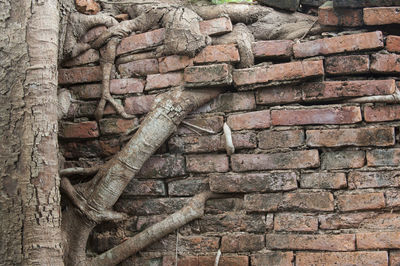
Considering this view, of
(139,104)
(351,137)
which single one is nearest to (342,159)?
(351,137)

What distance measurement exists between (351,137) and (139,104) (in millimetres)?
1008

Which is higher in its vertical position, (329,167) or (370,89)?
(370,89)

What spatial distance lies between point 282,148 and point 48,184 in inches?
40.6

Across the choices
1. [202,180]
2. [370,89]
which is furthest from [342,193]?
[202,180]

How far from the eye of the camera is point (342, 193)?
2.10 metres

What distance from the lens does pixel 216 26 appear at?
2338mm

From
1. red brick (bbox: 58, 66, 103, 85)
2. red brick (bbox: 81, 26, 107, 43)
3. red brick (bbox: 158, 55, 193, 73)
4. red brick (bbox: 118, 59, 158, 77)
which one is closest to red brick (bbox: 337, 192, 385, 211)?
red brick (bbox: 158, 55, 193, 73)

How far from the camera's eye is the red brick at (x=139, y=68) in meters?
2.38

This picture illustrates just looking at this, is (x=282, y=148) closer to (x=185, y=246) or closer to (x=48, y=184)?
(x=185, y=246)

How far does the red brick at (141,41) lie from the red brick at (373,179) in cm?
111

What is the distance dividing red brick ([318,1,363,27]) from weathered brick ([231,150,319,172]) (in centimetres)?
61

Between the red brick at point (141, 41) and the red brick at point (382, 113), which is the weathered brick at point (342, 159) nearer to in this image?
the red brick at point (382, 113)

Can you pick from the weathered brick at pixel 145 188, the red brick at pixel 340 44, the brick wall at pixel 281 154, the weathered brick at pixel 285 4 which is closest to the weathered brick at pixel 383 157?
the brick wall at pixel 281 154

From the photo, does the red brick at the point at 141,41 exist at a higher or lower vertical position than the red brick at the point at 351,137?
higher
